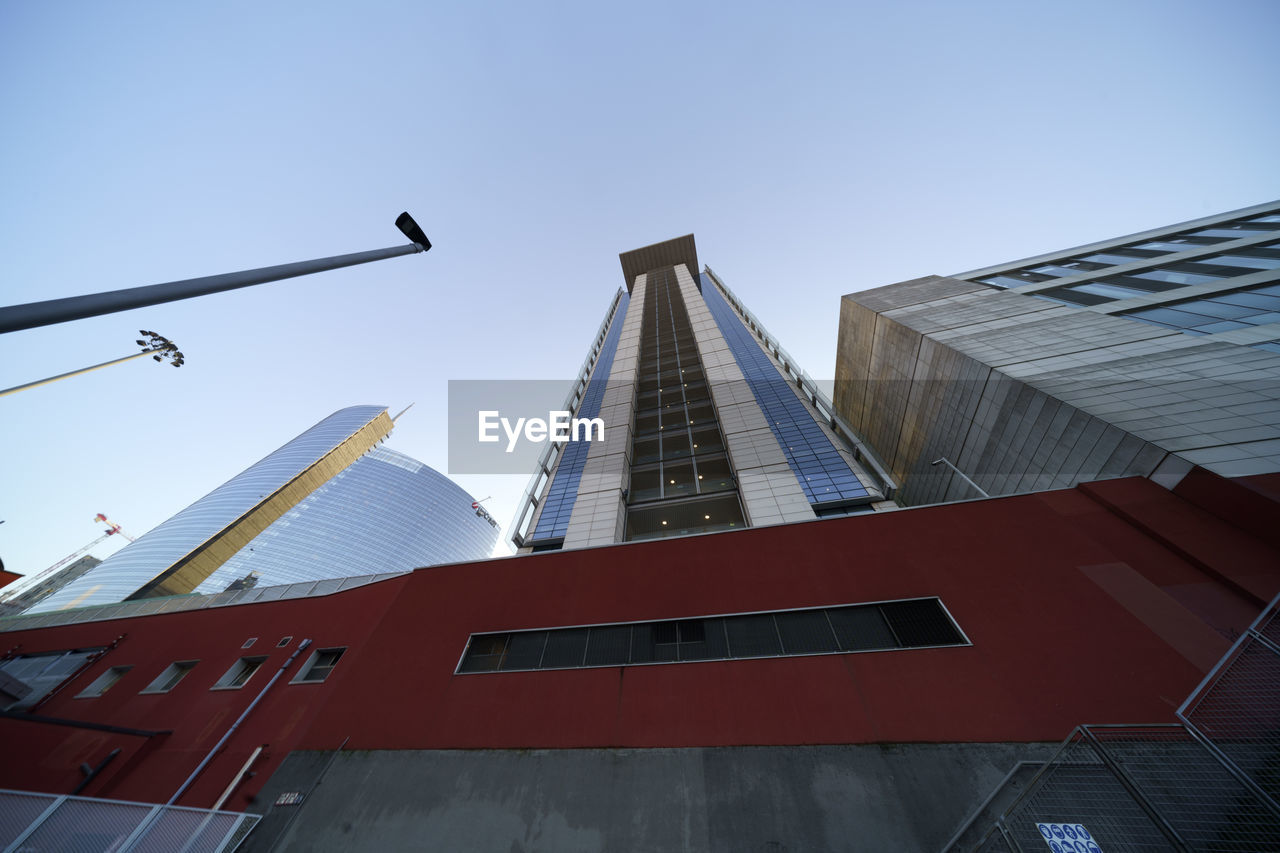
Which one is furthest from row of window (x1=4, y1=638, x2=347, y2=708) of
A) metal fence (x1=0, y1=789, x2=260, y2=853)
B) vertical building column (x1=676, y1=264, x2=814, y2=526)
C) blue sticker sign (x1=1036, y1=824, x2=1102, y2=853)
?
blue sticker sign (x1=1036, y1=824, x2=1102, y2=853)

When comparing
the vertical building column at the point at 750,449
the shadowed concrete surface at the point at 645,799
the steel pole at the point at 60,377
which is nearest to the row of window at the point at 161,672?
the shadowed concrete surface at the point at 645,799

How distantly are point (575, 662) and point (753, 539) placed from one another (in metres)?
6.10

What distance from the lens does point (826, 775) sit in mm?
7805

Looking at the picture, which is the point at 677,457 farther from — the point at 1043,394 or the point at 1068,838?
Answer: the point at 1068,838

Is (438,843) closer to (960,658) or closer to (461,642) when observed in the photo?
(461,642)

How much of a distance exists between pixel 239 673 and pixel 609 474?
17929 millimetres

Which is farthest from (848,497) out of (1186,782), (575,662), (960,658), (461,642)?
(461,642)

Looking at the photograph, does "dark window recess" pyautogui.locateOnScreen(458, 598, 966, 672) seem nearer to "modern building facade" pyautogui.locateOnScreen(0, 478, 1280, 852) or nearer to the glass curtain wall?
"modern building facade" pyautogui.locateOnScreen(0, 478, 1280, 852)

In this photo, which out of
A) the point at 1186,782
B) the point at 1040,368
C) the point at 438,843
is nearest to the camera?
the point at 1186,782

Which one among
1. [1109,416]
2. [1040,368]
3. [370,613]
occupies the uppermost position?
[1040,368]

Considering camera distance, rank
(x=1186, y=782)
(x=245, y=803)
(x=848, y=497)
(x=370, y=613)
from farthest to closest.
→ (x=848, y=497), (x=370, y=613), (x=245, y=803), (x=1186, y=782)

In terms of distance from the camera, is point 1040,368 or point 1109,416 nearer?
point 1109,416

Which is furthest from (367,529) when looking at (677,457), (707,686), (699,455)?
(707,686)

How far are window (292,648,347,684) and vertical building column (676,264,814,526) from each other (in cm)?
1647
